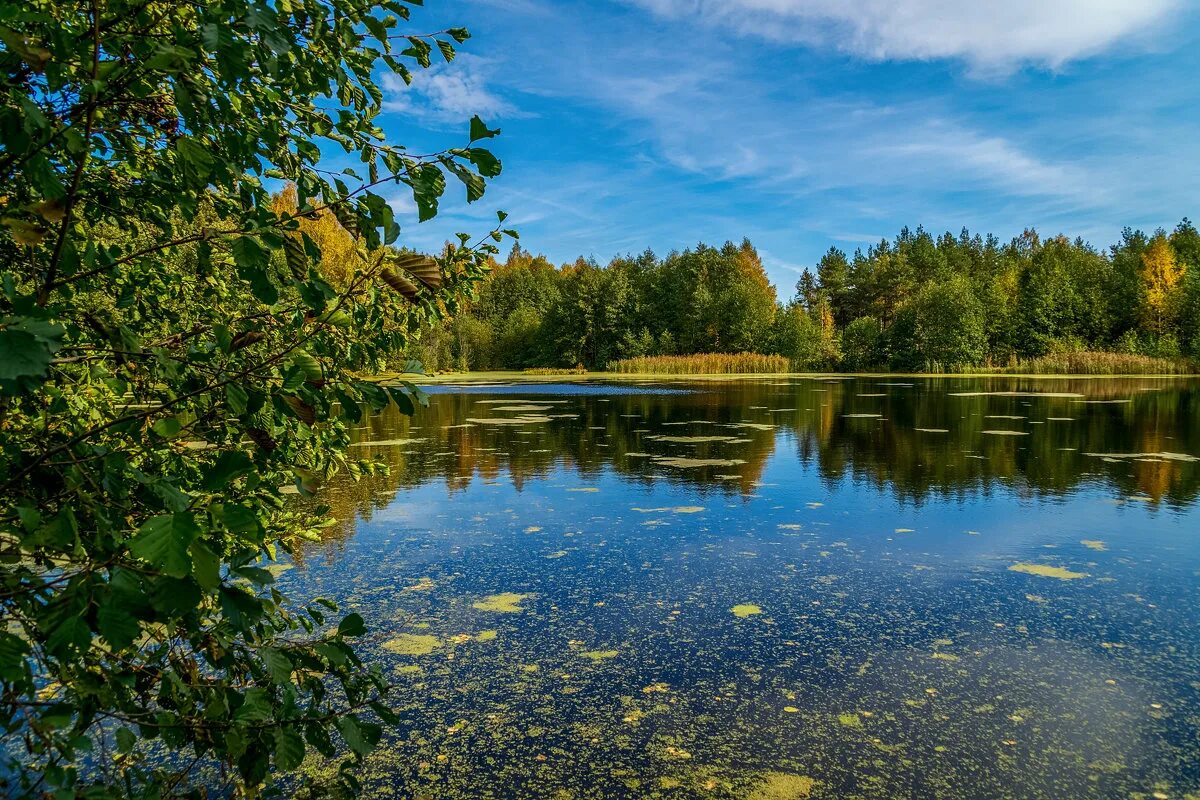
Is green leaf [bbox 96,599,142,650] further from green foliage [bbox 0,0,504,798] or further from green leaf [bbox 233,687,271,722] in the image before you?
green leaf [bbox 233,687,271,722]

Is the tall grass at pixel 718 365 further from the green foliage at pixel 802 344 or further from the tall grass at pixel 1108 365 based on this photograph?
the tall grass at pixel 1108 365

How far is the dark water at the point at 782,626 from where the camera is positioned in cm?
281

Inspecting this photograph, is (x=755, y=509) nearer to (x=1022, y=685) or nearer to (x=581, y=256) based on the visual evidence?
(x=1022, y=685)

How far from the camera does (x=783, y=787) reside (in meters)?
2.66

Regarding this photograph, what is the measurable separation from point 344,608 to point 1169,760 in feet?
13.7

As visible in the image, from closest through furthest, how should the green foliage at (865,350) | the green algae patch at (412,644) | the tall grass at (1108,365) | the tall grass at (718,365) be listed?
the green algae patch at (412,644) → the tall grass at (1108,365) → the tall grass at (718,365) → the green foliage at (865,350)

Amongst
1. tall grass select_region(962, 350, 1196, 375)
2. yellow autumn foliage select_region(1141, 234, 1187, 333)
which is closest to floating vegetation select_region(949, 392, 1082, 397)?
tall grass select_region(962, 350, 1196, 375)

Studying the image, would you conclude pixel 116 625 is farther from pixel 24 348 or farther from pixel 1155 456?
pixel 1155 456

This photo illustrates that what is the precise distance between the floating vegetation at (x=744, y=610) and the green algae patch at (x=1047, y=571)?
6.94 ft

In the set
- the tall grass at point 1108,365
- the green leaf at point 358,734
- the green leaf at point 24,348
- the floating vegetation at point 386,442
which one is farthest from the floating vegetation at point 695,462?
the tall grass at point 1108,365

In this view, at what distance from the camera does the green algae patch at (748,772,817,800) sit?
8.55 feet

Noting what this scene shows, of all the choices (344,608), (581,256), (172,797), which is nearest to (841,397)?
(344,608)

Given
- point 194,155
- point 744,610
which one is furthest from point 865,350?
point 194,155

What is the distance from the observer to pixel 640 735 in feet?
9.91
